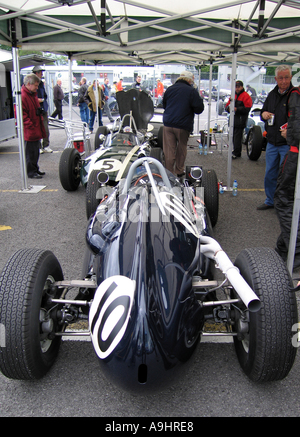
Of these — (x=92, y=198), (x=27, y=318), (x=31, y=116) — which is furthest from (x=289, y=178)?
(x=31, y=116)

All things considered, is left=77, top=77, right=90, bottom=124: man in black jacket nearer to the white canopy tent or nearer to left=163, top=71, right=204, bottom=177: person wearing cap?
the white canopy tent

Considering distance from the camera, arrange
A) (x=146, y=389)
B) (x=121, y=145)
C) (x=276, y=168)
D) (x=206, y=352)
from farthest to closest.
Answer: (x=121, y=145) → (x=276, y=168) → (x=206, y=352) → (x=146, y=389)

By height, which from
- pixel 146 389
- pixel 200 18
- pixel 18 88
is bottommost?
pixel 146 389

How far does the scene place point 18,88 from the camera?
586cm

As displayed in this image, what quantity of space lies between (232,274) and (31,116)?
5944mm

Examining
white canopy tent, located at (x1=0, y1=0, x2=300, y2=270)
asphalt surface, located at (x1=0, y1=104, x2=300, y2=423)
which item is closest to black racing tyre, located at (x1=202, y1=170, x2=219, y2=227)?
asphalt surface, located at (x1=0, y1=104, x2=300, y2=423)

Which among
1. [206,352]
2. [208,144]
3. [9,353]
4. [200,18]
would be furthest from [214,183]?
[208,144]

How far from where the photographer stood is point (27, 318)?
2029 mm

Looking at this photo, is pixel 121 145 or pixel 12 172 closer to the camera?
pixel 121 145

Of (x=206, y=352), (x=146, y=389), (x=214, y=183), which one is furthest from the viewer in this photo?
(x=214, y=183)

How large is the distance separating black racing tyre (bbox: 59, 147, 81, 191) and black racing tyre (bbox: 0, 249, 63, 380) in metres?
4.01
